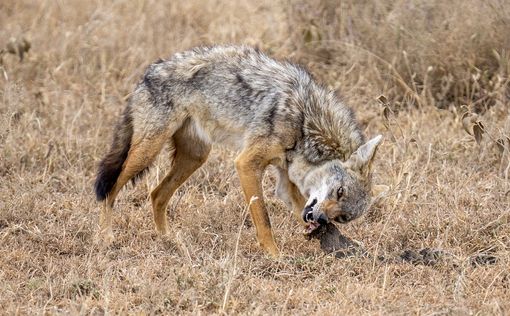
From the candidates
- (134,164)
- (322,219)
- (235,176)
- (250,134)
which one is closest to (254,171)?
(250,134)

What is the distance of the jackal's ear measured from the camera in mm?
7535

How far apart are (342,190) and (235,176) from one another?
6.26 feet

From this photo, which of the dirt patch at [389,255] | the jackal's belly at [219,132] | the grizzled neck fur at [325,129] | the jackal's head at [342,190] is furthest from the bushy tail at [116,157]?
the dirt patch at [389,255]

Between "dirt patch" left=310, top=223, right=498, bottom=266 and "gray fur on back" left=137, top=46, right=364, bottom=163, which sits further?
"gray fur on back" left=137, top=46, right=364, bottom=163

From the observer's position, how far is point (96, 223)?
26.8 feet

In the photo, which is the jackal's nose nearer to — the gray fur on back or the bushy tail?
the gray fur on back

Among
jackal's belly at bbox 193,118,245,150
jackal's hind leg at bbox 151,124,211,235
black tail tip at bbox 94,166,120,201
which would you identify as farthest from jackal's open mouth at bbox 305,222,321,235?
black tail tip at bbox 94,166,120,201

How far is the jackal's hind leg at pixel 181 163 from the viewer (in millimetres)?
8453

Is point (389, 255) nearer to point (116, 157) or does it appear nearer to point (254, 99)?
point (254, 99)

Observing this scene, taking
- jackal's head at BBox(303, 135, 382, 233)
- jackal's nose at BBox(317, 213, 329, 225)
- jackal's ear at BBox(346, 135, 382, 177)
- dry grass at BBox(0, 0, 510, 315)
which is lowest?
dry grass at BBox(0, 0, 510, 315)

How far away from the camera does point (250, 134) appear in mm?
7977

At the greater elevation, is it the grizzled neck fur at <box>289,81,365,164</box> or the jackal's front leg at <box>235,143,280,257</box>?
the grizzled neck fur at <box>289,81,365,164</box>

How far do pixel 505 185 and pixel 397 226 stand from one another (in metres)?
1.24

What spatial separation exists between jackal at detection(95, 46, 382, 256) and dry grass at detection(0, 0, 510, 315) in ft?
1.13
